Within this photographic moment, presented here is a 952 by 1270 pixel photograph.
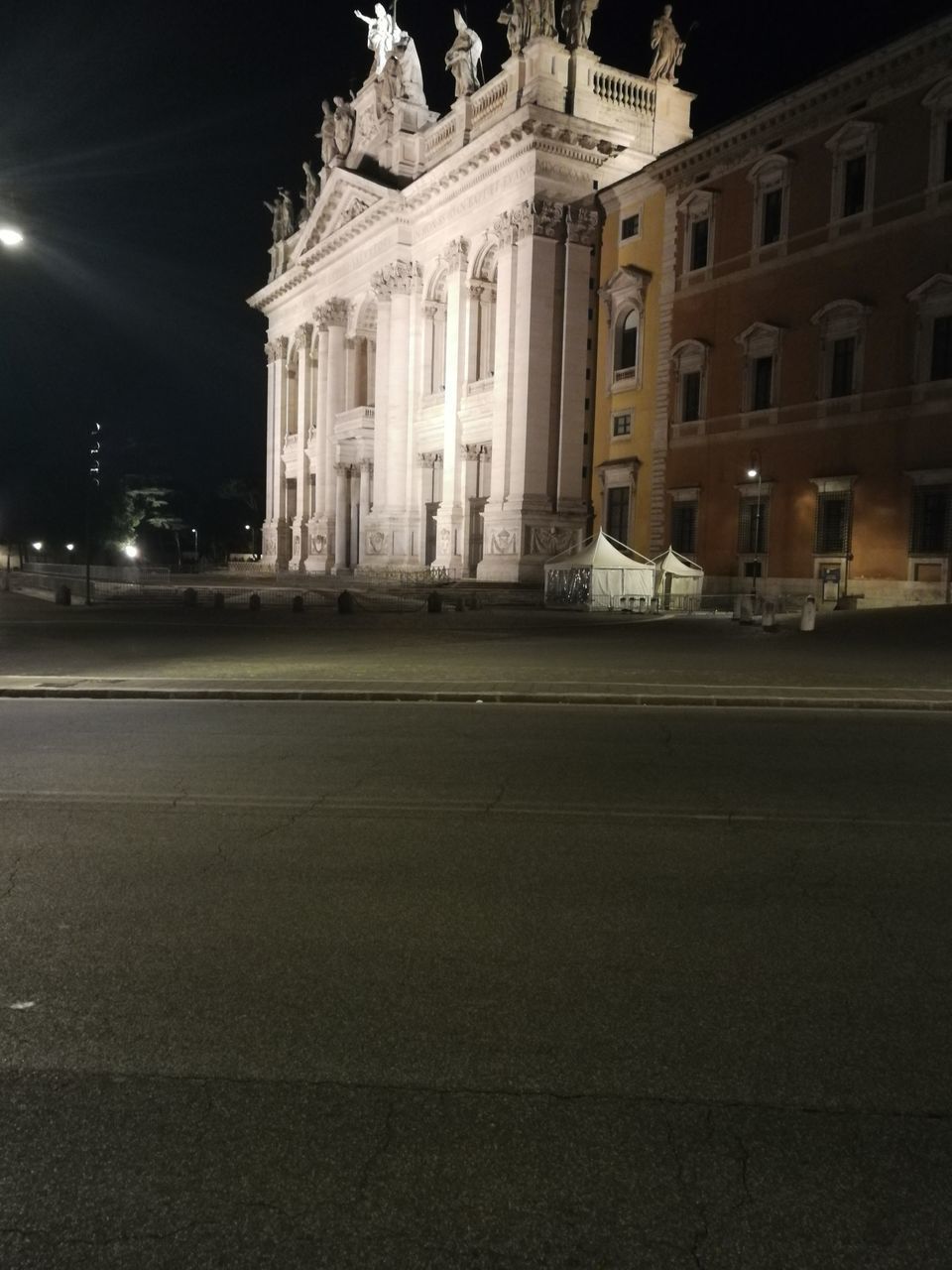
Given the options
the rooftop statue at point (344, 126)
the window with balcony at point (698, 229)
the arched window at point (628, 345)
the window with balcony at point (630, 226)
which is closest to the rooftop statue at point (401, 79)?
the rooftop statue at point (344, 126)

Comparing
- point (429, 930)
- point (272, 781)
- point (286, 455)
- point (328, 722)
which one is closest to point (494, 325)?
point (286, 455)

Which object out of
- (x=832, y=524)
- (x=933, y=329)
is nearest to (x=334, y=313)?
(x=832, y=524)

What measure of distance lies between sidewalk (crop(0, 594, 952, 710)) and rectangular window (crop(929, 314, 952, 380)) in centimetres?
790

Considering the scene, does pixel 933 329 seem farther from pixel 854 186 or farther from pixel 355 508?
pixel 355 508

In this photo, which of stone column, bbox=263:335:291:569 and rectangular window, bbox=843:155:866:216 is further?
stone column, bbox=263:335:291:569

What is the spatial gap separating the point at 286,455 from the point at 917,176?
45.4 meters

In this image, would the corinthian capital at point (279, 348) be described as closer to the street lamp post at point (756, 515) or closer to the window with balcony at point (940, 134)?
the street lamp post at point (756, 515)

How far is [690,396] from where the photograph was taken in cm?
3900

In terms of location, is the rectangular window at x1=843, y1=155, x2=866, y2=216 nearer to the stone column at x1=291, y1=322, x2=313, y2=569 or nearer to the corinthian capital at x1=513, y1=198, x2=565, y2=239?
the corinthian capital at x1=513, y1=198, x2=565, y2=239

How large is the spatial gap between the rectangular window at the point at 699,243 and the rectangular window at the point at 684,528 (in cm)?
896

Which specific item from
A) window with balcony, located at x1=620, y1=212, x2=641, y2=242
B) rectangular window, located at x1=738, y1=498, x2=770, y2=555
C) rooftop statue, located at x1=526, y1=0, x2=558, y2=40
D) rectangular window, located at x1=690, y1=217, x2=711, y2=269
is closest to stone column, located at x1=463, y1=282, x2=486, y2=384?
window with balcony, located at x1=620, y1=212, x2=641, y2=242

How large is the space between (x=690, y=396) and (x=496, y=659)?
24.1 metres

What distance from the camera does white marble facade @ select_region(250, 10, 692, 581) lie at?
1636 inches

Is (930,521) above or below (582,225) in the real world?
below
